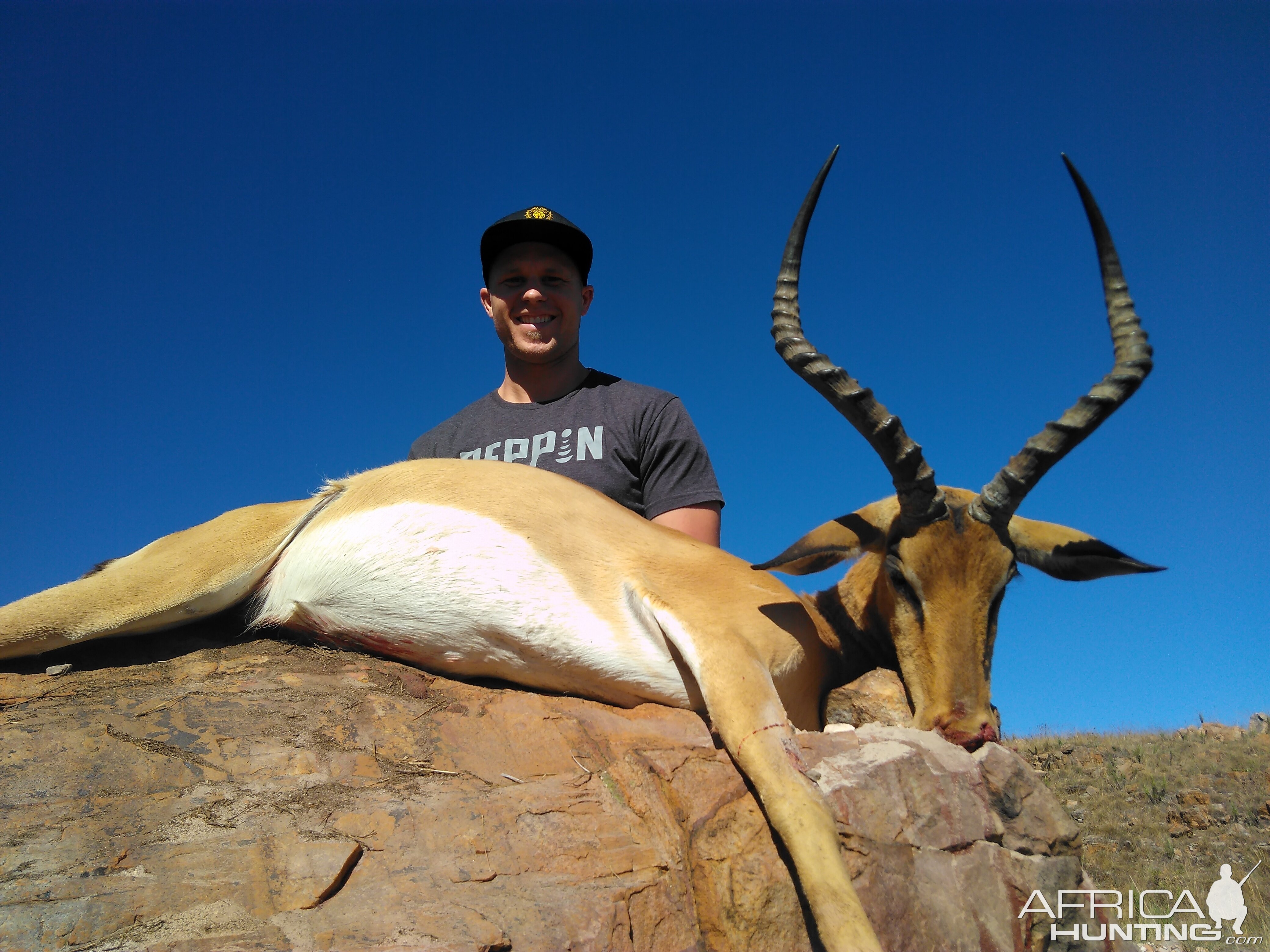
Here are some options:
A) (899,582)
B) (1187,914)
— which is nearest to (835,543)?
(899,582)

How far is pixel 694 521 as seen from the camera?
5.98 metres

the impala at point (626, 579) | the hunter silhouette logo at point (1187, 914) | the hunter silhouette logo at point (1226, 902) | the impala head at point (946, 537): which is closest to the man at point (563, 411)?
the impala at point (626, 579)

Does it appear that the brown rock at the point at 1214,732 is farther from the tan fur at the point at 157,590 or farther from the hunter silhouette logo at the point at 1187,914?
the tan fur at the point at 157,590

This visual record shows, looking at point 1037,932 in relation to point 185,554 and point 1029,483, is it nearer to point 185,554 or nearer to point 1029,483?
point 1029,483

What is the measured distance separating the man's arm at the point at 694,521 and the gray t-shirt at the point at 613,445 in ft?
0.14

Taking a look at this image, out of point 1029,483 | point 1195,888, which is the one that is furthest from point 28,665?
point 1195,888

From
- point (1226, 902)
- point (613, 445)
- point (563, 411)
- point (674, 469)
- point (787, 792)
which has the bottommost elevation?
point (1226, 902)

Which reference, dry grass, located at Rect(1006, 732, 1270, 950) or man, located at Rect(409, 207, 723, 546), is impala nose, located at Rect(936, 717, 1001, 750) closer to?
man, located at Rect(409, 207, 723, 546)

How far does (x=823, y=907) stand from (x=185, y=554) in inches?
145

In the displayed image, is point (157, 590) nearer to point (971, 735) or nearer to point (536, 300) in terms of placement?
point (536, 300)

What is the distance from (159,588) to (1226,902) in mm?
8764

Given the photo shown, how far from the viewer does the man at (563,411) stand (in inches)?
237

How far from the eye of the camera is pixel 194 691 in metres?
3.73

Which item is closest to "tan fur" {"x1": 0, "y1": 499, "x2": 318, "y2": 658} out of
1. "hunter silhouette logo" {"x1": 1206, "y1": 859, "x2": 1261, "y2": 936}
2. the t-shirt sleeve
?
the t-shirt sleeve
